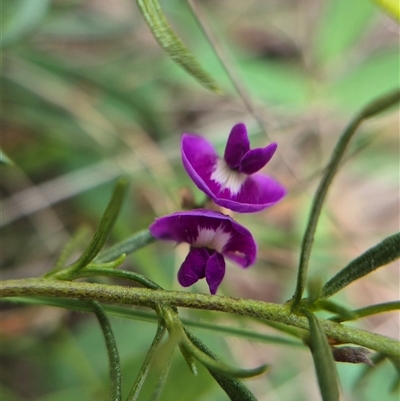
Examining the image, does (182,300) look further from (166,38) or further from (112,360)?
(166,38)

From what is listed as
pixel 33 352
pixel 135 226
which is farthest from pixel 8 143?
pixel 33 352

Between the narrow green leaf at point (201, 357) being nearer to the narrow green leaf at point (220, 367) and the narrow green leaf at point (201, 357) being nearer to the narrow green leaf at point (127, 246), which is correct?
the narrow green leaf at point (220, 367)

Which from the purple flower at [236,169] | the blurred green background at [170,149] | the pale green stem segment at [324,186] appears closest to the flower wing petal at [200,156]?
the purple flower at [236,169]

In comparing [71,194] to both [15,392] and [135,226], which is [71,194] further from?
[15,392]

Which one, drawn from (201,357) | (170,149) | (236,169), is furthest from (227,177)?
(170,149)

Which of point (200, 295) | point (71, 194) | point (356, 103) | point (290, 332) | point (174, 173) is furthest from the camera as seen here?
point (356, 103)

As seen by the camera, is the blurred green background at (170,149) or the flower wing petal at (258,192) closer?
the flower wing petal at (258,192)
